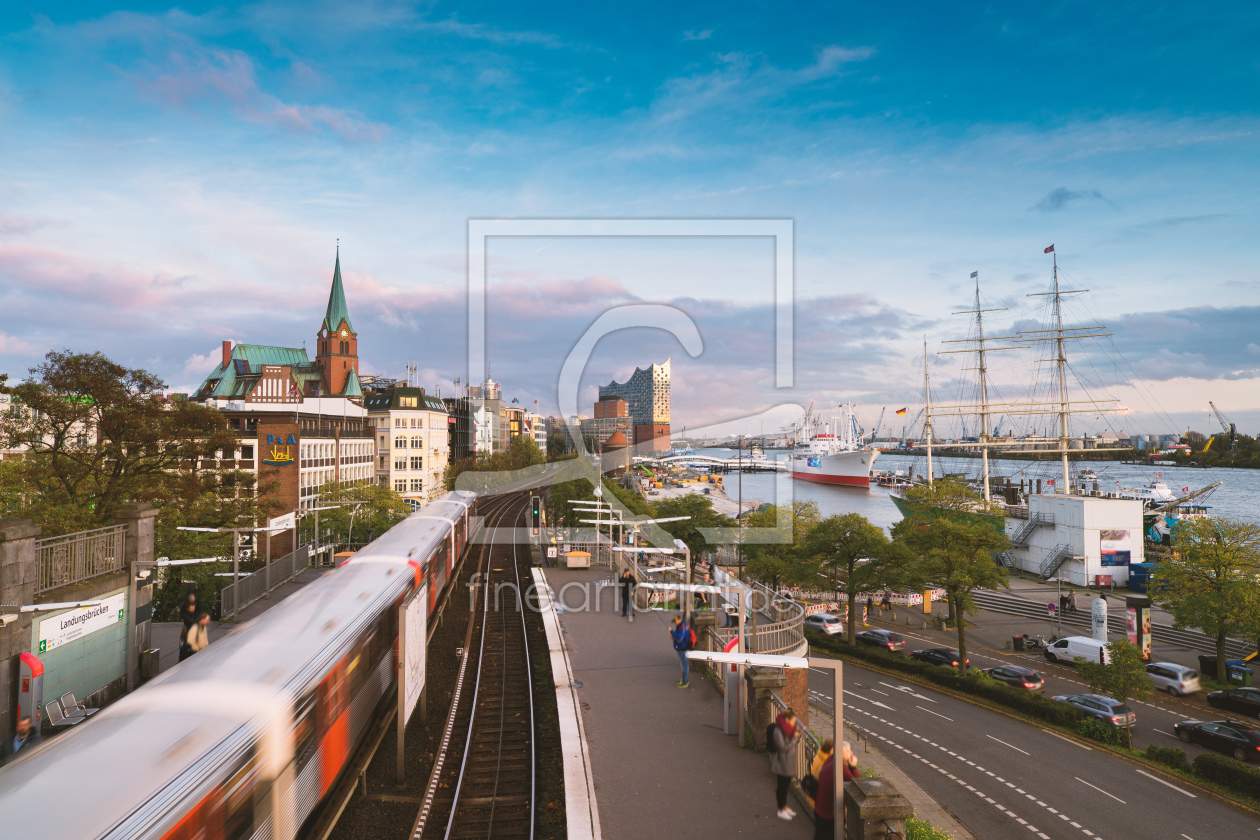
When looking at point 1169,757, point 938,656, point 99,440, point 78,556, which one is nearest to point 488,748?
point 78,556

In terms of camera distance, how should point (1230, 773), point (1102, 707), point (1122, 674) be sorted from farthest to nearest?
point (1102, 707)
point (1122, 674)
point (1230, 773)

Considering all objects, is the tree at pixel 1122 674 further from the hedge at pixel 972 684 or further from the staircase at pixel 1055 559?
the staircase at pixel 1055 559

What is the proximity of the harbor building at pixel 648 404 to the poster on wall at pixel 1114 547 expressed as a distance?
145 feet

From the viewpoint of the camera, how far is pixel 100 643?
550 inches

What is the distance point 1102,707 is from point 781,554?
18788 mm

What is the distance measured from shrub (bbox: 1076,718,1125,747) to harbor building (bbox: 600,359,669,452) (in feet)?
191

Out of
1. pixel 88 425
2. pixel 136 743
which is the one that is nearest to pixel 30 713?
pixel 136 743

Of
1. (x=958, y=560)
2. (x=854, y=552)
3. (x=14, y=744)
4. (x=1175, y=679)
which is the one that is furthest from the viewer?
(x=854, y=552)

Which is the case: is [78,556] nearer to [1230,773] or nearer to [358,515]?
[1230,773]

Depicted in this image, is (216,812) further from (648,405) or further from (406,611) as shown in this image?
(648,405)

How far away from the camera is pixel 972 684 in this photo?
27.3 m

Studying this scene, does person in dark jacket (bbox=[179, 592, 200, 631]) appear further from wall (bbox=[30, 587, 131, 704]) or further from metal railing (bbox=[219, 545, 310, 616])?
metal railing (bbox=[219, 545, 310, 616])

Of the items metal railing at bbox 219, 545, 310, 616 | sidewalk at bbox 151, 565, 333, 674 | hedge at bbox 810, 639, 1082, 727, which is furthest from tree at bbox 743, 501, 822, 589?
sidewalk at bbox 151, 565, 333, 674

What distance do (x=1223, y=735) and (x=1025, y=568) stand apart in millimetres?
41320
